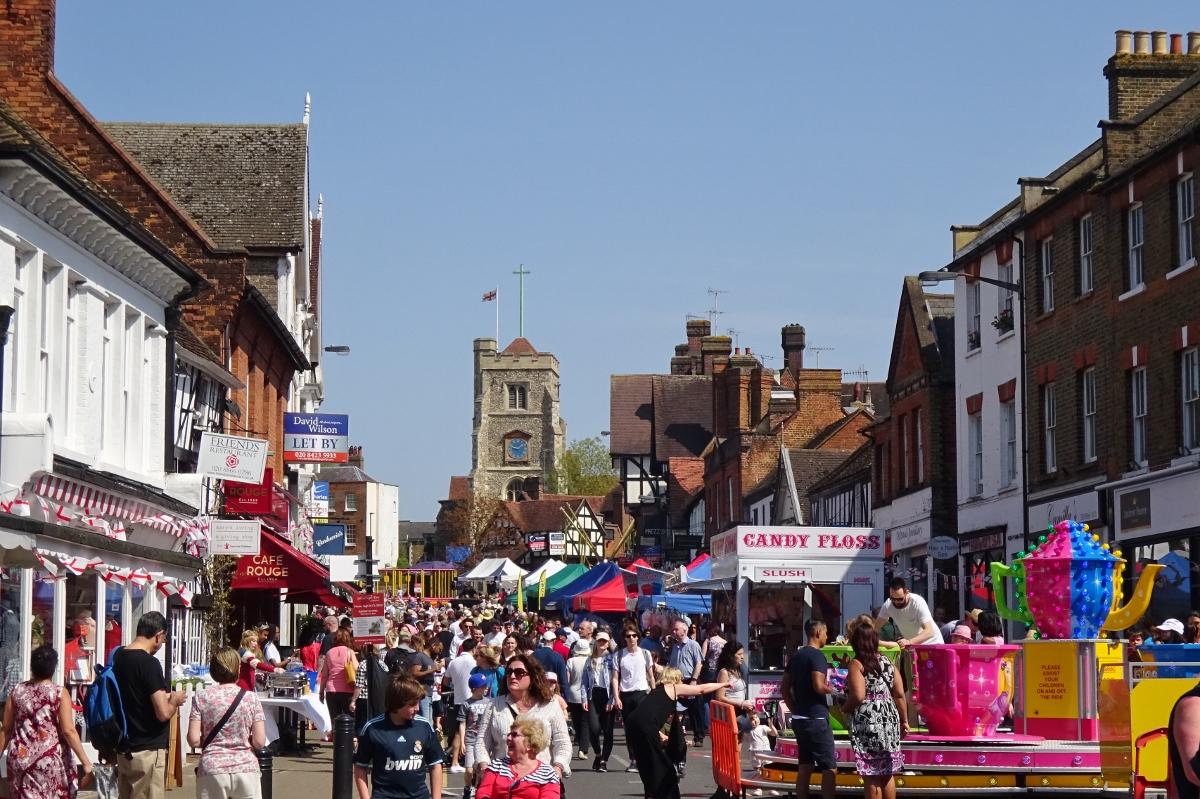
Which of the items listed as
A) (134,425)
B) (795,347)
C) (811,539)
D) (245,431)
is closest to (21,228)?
(134,425)

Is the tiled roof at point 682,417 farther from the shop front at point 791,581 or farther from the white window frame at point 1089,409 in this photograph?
the shop front at point 791,581

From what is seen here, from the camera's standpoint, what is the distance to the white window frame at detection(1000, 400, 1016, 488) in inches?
1379

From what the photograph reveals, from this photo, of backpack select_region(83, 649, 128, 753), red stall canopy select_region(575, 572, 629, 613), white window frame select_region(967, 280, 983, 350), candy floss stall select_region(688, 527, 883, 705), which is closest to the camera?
backpack select_region(83, 649, 128, 753)

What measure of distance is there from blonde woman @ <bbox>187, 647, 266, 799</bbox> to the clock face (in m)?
155

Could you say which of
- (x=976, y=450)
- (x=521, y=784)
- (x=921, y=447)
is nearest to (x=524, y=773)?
(x=521, y=784)

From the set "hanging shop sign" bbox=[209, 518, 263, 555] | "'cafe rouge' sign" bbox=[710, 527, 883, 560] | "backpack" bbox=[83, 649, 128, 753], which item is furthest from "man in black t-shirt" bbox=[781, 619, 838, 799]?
"'cafe rouge' sign" bbox=[710, 527, 883, 560]

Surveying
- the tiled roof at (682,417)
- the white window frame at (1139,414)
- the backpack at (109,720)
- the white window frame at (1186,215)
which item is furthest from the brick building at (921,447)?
the tiled roof at (682,417)

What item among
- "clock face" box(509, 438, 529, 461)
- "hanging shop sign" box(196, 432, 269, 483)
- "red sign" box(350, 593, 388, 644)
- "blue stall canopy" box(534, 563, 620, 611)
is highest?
"clock face" box(509, 438, 529, 461)

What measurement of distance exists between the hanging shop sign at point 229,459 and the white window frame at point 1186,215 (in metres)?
14.1

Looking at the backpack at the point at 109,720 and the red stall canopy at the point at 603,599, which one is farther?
the red stall canopy at the point at 603,599

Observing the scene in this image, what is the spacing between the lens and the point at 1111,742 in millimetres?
13164

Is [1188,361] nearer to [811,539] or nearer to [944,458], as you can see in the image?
[811,539]

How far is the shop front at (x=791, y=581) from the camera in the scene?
91.2 ft

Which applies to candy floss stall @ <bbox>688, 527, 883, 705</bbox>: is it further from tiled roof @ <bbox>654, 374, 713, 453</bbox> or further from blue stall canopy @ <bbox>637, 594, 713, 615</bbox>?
tiled roof @ <bbox>654, 374, 713, 453</bbox>
